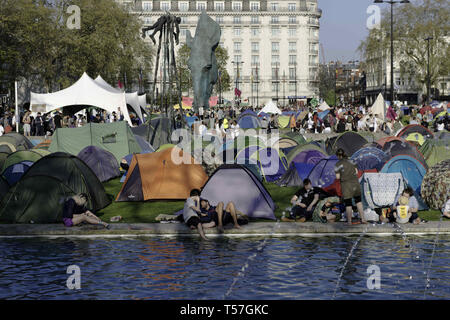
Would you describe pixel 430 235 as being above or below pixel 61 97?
below

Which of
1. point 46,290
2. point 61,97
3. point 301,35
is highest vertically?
point 301,35

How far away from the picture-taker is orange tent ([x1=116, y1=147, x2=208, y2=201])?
20.8 meters

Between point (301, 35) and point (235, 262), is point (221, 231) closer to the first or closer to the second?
point (235, 262)

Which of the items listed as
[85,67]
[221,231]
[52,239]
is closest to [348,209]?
[221,231]

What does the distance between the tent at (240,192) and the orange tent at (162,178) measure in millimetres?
2525

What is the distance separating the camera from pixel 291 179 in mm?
23484

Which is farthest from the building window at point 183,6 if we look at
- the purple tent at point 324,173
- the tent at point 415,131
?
the purple tent at point 324,173

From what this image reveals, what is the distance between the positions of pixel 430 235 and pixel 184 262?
217 inches

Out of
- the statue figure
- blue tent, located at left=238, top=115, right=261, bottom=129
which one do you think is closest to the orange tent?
blue tent, located at left=238, top=115, right=261, bottom=129

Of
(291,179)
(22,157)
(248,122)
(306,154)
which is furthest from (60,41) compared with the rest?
(291,179)

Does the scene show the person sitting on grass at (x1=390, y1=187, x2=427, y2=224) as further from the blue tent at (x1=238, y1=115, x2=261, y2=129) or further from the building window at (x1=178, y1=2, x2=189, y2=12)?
the building window at (x1=178, y1=2, x2=189, y2=12)

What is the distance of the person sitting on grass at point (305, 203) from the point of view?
1739 cm

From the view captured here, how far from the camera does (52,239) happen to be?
52.0 ft

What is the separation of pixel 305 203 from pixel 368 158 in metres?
6.03
